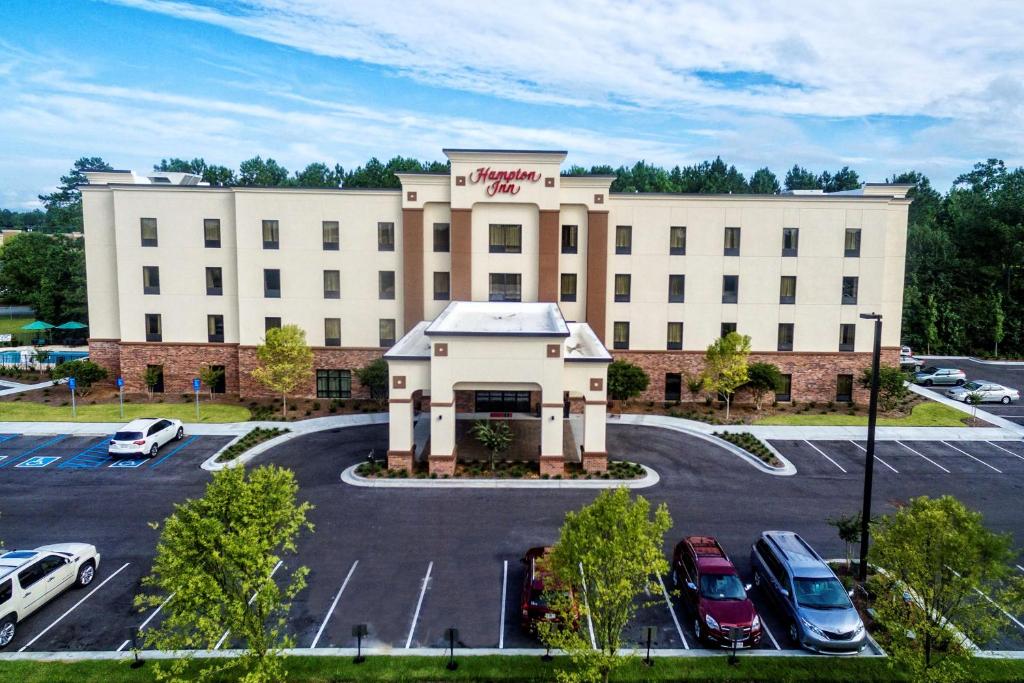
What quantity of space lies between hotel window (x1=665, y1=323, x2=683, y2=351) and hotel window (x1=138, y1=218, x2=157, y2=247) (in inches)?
1357

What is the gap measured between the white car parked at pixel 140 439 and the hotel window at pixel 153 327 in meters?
12.2

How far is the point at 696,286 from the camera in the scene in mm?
42125

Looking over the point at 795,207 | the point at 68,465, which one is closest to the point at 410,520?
the point at 68,465

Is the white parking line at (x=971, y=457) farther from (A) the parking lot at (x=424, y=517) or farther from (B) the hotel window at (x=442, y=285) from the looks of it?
(B) the hotel window at (x=442, y=285)

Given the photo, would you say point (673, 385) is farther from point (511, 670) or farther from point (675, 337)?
point (511, 670)

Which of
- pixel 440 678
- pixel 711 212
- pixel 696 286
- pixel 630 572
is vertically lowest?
pixel 440 678

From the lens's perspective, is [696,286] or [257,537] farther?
[696,286]

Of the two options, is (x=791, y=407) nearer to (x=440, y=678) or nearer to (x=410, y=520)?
(x=410, y=520)

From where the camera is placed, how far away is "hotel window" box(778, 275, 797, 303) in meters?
42.1

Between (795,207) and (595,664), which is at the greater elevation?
(795,207)

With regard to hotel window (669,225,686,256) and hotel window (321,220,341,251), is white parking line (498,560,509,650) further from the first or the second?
hotel window (321,220,341,251)

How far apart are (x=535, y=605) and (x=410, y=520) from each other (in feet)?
29.3

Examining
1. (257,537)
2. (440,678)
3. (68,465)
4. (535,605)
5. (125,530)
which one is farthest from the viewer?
(68,465)

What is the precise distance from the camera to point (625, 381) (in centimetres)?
3881
